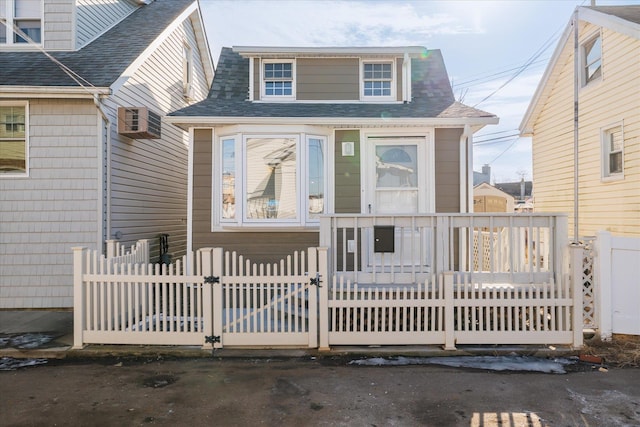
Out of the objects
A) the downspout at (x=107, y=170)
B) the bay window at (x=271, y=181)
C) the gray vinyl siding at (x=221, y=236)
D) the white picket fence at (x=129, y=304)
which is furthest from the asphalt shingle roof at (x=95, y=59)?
the white picket fence at (x=129, y=304)

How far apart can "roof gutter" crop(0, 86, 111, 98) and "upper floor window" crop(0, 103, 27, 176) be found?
0.35 metres

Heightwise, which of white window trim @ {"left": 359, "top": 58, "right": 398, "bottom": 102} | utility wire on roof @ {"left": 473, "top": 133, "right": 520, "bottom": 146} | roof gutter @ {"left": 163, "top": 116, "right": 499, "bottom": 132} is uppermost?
utility wire on roof @ {"left": 473, "top": 133, "right": 520, "bottom": 146}

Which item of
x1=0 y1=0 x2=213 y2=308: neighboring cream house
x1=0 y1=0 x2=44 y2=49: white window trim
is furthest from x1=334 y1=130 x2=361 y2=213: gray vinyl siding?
x1=0 y1=0 x2=44 y2=49: white window trim

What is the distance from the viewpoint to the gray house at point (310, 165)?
7.52 m

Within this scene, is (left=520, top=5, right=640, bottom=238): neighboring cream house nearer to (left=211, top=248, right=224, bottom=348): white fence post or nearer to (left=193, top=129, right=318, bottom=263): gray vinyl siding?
(left=193, top=129, right=318, bottom=263): gray vinyl siding

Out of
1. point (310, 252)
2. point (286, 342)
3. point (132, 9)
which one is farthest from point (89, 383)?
point (132, 9)

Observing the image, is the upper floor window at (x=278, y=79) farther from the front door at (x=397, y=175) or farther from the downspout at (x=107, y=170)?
the downspout at (x=107, y=170)

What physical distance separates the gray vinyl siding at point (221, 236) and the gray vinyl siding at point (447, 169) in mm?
2397

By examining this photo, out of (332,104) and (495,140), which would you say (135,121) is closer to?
(332,104)

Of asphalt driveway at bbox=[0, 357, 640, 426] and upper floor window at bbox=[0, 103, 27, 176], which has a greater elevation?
upper floor window at bbox=[0, 103, 27, 176]

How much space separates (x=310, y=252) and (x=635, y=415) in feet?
11.4

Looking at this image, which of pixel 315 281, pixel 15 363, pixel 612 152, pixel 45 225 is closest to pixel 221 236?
pixel 45 225

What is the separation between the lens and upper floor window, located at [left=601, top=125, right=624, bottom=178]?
29.2 feet

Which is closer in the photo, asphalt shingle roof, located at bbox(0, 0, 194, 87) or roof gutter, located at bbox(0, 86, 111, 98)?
roof gutter, located at bbox(0, 86, 111, 98)
